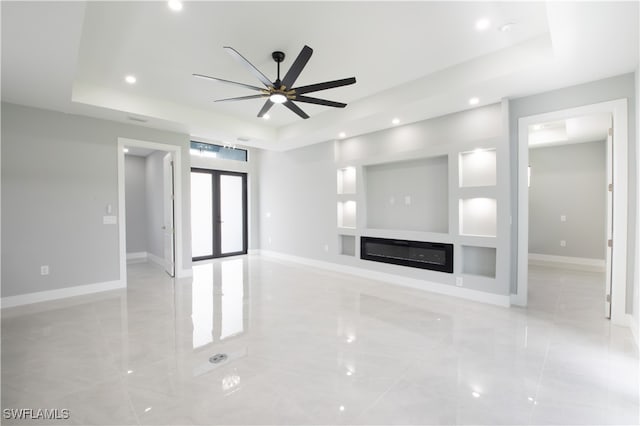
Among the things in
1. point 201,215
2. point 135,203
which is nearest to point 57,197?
point 201,215

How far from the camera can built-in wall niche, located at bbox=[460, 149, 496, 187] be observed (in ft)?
13.9

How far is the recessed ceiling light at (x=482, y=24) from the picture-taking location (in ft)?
9.03

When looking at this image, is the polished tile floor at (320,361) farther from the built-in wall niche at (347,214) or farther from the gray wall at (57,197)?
the built-in wall niche at (347,214)

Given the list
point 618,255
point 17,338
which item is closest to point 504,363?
point 618,255

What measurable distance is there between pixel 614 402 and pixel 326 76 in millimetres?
4129

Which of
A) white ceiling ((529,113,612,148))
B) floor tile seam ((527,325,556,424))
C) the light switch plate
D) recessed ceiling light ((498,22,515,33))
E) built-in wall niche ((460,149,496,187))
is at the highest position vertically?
recessed ceiling light ((498,22,515,33))

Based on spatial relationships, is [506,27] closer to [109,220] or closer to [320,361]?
[320,361]

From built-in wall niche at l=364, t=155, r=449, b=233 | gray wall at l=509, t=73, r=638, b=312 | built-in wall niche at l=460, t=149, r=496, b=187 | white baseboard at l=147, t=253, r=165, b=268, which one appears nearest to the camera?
gray wall at l=509, t=73, r=638, b=312

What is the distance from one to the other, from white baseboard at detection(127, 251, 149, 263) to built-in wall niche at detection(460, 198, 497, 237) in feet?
25.0

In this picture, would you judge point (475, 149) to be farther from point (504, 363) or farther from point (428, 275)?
point (504, 363)

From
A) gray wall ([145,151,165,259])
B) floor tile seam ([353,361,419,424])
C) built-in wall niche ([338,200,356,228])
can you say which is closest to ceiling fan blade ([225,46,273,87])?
floor tile seam ([353,361,419,424])

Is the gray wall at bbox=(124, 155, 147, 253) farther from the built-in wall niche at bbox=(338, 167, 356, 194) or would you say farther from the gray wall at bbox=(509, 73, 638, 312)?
the gray wall at bbox=(509, 73, 638, 312)

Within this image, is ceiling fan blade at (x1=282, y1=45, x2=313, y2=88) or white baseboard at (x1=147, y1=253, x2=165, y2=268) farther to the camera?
white baseboard at (x1=147, y1=253, x2=165, y2=268)

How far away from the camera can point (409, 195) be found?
17.0ft
